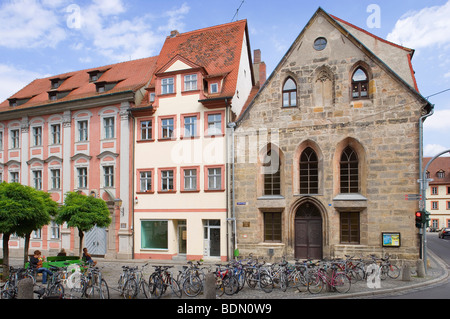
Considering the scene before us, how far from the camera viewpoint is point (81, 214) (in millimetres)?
18906

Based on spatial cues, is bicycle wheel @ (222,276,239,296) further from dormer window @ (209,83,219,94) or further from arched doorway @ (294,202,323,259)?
dormer window @ (209,83,219,94)

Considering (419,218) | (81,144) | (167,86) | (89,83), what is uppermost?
(89,83)

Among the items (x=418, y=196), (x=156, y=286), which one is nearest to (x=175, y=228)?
(x=156, y=286)

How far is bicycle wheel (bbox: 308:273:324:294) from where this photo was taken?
495 inches

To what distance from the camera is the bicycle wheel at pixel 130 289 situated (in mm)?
11930

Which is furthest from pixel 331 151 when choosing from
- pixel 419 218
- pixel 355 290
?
pixel 355 290

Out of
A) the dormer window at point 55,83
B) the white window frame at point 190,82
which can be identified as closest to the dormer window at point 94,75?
the dormer window at point 55,83

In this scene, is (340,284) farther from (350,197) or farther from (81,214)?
(81,214)

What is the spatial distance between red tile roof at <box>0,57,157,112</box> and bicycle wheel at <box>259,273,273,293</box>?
622 inches

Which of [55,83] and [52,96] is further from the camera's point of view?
[55,83]

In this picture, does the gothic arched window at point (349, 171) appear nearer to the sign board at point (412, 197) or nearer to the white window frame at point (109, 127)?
the sign board at point (412, 197)

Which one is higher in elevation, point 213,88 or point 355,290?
point 213,88

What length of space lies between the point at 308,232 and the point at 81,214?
38.1 feet

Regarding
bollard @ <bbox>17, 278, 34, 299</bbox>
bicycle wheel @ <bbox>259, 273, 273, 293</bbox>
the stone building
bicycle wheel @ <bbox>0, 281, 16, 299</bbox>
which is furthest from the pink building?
bollard @ <bbox>17, 278, 34, 299</bbox>
